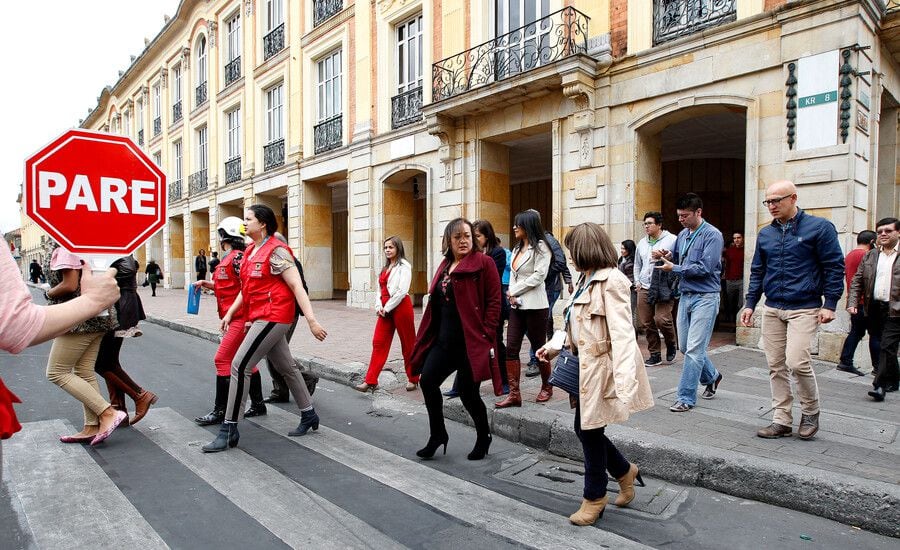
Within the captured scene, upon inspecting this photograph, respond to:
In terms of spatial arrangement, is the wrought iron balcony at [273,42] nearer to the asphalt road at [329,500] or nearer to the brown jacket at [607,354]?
the asphalt road at [329,500]

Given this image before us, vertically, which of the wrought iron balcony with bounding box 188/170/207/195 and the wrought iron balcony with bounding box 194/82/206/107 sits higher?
the wrought iron balcony with bounding box 194/82/206/107

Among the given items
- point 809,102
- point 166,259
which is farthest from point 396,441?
point 166,259

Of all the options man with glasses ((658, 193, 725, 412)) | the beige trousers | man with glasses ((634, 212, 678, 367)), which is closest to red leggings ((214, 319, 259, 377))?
the beige trousers

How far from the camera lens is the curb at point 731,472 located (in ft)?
10.3

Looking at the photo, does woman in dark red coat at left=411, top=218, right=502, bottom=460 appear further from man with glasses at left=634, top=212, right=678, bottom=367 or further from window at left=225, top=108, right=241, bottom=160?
window at left=225, top=108, right=241, bottom=160

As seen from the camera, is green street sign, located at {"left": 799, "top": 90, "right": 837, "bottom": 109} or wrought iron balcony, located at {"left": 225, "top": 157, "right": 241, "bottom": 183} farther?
wrought iron balcony, located at {"left": 225, "top": 157, "right": 241, "bottom": 183}

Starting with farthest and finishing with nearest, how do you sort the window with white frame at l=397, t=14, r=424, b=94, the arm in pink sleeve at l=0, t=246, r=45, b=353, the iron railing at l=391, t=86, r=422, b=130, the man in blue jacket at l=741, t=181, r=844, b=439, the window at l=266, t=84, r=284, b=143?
1. the window at l=266, t=84, r=284, b=143
2. the window with white frame at l=397, t=14, r=424, b=94
3. the iron railing at l=391, t=86, r=422, b=130
4. the man in blue jacket at l=741, t=181, r=844, b=439
5. the arm in pink sleeve at l=0, t=246, r=45, b=353

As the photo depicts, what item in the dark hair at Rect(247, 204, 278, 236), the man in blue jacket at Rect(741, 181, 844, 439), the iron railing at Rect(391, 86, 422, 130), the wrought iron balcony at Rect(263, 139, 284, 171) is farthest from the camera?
the wrought iron balcony at Rect(263, 139, 284, 171)

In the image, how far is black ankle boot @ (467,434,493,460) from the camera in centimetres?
421

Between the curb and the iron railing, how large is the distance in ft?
33.3

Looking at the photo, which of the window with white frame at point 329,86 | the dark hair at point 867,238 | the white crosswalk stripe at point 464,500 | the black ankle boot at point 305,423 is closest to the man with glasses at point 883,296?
the dark hair at point 867,238

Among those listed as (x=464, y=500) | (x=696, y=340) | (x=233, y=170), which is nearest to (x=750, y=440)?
(x=696, y=340)

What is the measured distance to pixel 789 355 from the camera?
4.09 m

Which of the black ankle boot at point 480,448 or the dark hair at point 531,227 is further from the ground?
the dark hair at point 531,227
